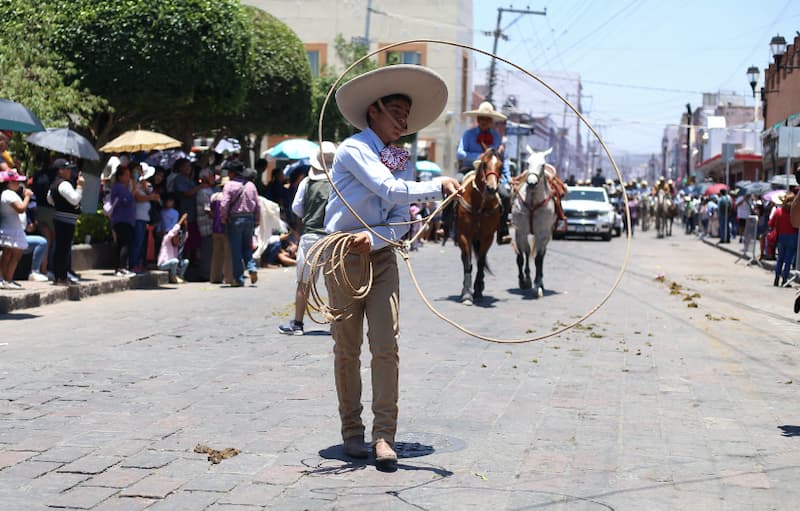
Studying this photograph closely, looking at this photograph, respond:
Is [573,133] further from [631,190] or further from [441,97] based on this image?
[441,97]

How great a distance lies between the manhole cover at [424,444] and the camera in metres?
6.17

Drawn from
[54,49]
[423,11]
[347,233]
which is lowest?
[347,233]

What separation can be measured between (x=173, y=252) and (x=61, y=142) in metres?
3.09

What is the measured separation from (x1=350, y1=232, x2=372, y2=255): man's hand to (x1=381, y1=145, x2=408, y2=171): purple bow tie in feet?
1.40

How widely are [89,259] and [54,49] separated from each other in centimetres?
482

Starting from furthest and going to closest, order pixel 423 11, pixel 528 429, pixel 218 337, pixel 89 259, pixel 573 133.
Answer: pixel 573 133 → pixel 423 11 → pixel 89 259 → pixel 218 337 → pixel 528 429

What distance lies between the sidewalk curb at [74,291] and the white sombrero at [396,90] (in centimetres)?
796

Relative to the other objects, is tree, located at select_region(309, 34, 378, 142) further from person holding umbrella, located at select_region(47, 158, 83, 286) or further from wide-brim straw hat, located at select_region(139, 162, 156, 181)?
person holding umbrella, located at select_region(47, 158, 83, 286)

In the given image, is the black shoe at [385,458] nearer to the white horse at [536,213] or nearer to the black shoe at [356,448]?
the black shoe at [356,448]

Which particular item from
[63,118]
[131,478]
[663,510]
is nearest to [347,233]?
[131,478]

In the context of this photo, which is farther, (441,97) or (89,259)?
(89,259)

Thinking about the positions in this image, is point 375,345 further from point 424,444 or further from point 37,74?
point 37,74

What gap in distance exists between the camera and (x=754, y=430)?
6.93 m

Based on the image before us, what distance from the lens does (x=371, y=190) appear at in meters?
5.91
